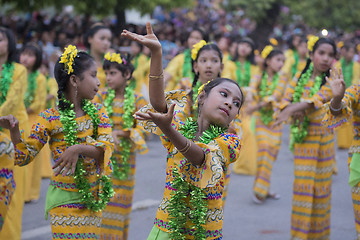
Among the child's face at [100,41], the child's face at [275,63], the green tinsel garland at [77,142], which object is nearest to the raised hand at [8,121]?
the green tinsel garland at [77,142]

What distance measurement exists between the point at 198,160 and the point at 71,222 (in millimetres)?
1327

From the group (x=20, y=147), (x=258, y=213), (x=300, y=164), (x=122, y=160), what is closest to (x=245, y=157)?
(x=258, y=213)

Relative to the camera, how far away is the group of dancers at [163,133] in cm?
313

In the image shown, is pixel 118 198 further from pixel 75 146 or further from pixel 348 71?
pixel 348 71

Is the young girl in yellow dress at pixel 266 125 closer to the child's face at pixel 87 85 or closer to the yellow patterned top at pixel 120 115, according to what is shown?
the yellow patterned top at pixel 120 115

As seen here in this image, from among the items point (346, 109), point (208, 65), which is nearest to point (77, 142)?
point (208, 65)

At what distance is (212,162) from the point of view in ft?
9.45

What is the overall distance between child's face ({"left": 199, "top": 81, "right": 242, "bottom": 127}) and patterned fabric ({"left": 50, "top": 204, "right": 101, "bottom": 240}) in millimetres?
1256

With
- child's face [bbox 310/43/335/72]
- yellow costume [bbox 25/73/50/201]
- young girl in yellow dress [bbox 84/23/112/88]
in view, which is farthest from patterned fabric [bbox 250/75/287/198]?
yellow costume [bbox 25/73/50/201]

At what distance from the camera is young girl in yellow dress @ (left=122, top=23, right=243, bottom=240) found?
290cm

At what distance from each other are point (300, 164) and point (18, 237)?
3.14 metres

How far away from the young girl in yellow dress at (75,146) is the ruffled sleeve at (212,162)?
0.86m

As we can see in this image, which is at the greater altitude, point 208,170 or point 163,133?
point 163,133

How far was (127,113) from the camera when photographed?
16.6 ft
